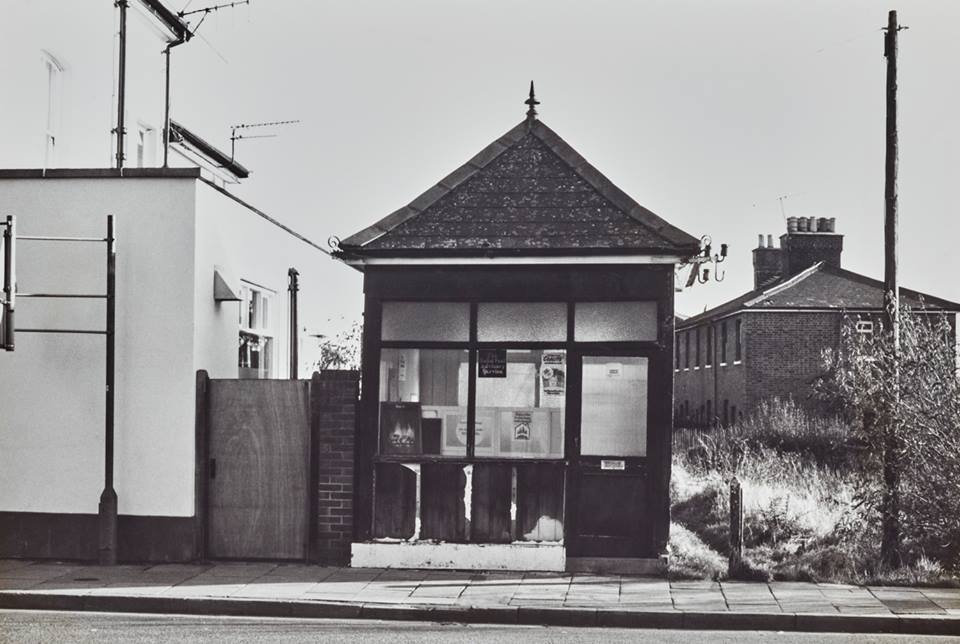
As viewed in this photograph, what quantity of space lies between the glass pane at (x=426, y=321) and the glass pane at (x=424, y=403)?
0.17 meters

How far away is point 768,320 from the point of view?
41.6 metres

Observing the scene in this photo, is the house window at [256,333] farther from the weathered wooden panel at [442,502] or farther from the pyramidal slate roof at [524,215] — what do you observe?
the weathered wooden panel at [442,502]

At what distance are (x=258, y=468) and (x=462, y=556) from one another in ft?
8.47

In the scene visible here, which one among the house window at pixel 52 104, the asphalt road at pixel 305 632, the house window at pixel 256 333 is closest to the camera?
the asphalt road at pixel 305 632

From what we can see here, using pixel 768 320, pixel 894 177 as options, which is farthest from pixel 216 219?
pixel 768 320

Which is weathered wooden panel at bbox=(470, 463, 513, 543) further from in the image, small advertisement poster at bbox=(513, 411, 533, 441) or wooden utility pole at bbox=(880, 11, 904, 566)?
wooden utility pole at bbox=(880, 11, 904, 566)

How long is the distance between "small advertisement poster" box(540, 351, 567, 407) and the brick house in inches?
1020

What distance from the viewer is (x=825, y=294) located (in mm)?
41688

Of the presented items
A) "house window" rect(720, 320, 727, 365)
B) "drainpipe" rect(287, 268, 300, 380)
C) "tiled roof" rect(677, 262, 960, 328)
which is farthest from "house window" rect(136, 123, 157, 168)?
"house window" rect(720, 320, 727, 365)

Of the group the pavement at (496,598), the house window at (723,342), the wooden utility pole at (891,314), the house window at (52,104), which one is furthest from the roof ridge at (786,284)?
the pavement at (496,598)

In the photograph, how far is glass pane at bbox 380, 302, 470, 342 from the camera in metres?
13.8

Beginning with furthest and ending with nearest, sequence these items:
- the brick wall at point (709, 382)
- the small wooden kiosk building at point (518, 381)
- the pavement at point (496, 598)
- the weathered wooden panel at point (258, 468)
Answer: the brick wall at point (709, 382), the weathered wooden panel at point (258, 468), the small wooden kiosk building at point (518, 381), the pavement at point (496, 598)

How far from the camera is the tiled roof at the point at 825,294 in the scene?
1620 inches

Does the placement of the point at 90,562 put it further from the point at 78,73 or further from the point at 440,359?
the point at 78,73
